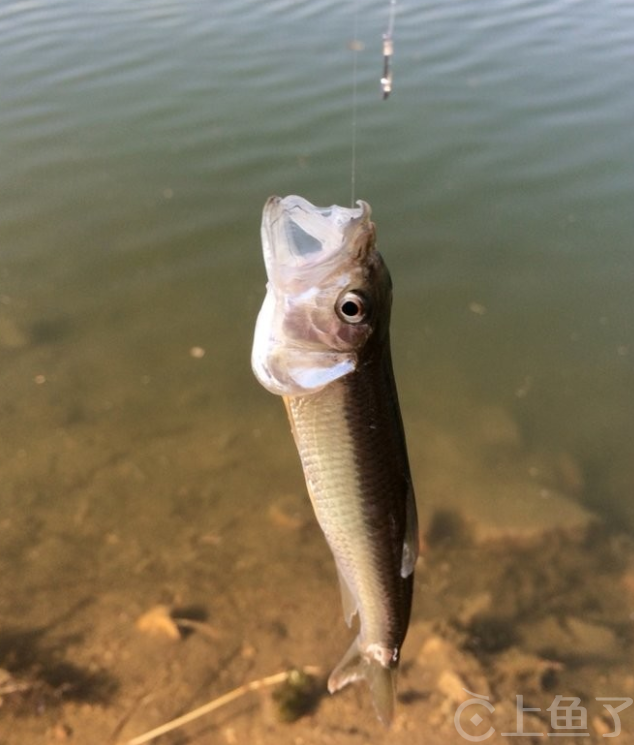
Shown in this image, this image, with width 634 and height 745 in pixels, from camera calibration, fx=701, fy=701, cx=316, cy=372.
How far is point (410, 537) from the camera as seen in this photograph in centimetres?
222

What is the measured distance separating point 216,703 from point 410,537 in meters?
1.91

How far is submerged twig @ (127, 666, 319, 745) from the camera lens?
3.39 metres

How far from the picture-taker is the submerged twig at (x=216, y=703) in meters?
3.39

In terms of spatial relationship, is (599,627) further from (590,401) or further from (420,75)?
(420,75)

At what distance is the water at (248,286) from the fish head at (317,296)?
2.28m

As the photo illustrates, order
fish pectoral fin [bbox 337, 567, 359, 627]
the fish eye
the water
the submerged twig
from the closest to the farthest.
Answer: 1. the fish eye
2. fish pectoral fin [bbox 337, 567, 359, 627]
3. the submerged twig
4. the water

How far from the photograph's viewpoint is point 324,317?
2.01m

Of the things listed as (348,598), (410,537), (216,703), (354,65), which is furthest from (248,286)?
(354,65)

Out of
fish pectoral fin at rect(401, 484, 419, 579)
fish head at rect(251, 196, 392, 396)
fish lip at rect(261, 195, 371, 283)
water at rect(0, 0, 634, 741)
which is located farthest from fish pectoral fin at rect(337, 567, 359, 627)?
water at rect(0, 0, 634, 741)

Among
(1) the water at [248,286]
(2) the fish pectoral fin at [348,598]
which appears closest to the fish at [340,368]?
(2) the fish pectoral fin at [348,598]

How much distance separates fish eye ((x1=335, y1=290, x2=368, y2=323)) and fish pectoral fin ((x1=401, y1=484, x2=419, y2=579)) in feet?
1.88

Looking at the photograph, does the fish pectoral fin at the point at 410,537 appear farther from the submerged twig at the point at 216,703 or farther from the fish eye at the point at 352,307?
the submerged twig at the point at 216,703

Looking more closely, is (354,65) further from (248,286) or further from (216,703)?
(216,703)

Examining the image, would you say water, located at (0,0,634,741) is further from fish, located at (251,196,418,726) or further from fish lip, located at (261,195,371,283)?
fish lip, located at (261,195,371,283)
